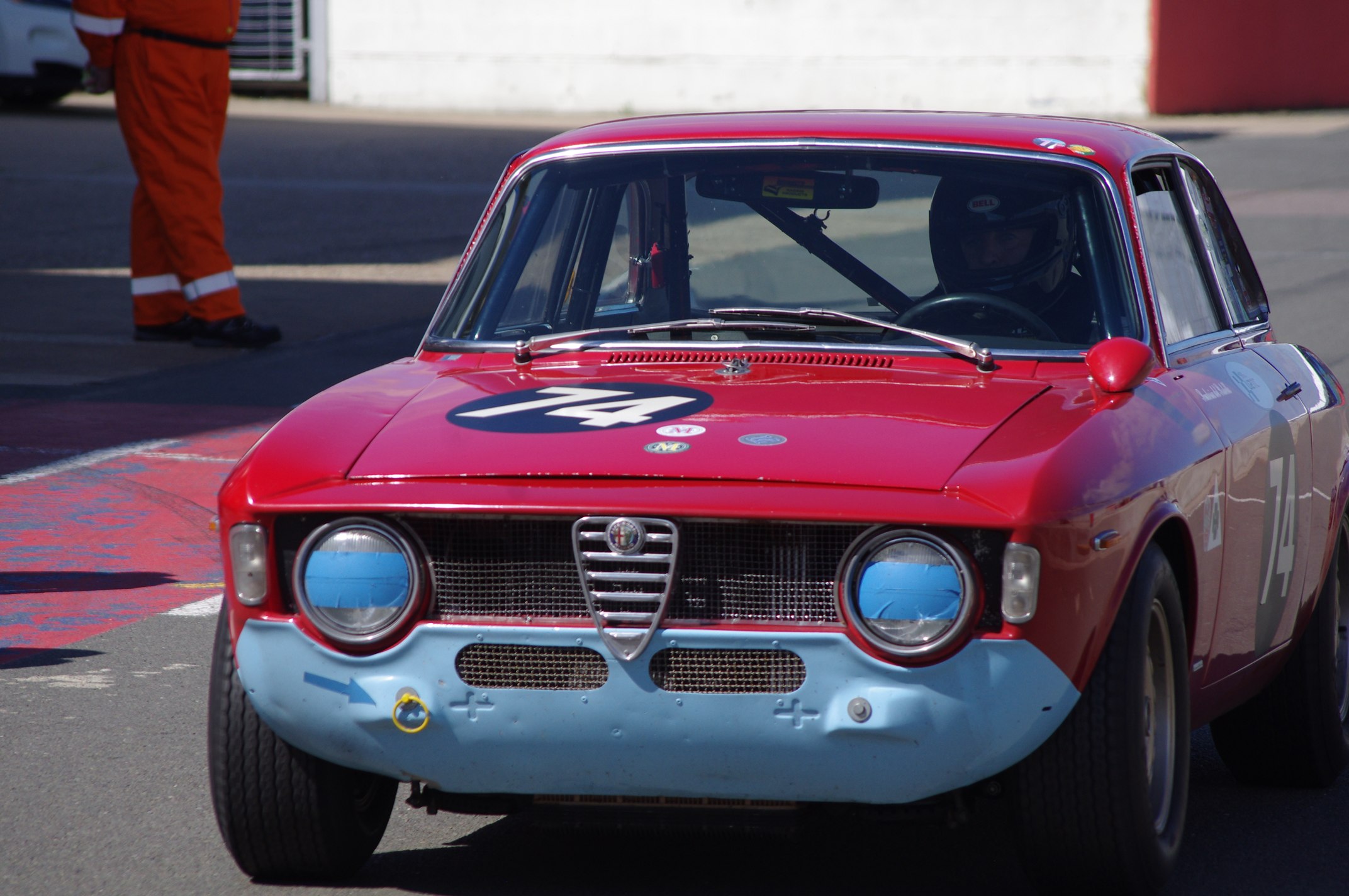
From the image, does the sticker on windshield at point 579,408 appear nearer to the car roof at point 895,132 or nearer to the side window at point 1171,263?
the car roof at point 895,132

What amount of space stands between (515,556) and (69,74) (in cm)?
2504

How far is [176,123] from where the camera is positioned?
11.0 metres

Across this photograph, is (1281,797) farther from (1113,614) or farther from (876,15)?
(876,15)

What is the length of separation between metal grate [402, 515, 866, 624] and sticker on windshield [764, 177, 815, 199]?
4.80 feet

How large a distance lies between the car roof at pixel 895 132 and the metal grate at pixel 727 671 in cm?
164

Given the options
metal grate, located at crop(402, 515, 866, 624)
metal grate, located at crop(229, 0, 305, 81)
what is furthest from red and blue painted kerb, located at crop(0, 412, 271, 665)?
metal grate, located at crop(229, 0, 305, 81)

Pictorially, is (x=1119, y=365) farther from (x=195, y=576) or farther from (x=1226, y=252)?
(x=195, y=576)

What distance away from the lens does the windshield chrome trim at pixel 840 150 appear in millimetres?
4203

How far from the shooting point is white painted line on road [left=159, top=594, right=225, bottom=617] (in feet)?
20.1

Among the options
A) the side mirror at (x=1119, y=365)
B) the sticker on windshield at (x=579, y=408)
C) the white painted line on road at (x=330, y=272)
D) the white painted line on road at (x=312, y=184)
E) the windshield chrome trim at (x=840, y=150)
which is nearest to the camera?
the sticker on windshield at (x=579, y=408)

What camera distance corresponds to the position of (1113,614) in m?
3.36

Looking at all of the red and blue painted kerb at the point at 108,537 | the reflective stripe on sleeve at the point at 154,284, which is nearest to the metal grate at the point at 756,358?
the red and blue painted kerb at the point at 108,537

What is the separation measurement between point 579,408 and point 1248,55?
30.3 meters

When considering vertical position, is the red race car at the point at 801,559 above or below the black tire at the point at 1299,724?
above
